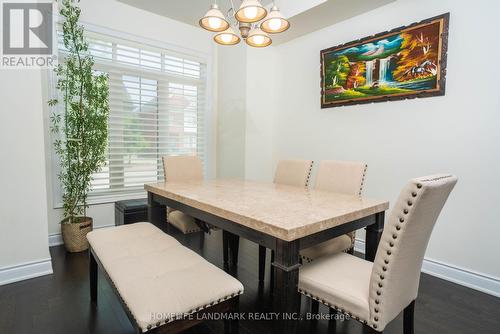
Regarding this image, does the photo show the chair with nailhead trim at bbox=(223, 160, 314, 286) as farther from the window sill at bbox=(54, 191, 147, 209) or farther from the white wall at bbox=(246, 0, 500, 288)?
the window sill at bbox=(54, 191, 147, 209)

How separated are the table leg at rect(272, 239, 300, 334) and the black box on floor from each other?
218 centimetres

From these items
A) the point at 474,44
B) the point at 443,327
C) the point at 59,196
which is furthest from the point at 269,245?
the point at 59,196

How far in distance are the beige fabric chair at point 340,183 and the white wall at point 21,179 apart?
7.10 feet

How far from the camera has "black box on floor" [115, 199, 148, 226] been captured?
2846 millimetres

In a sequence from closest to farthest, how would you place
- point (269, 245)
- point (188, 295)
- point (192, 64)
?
point (188, 295), point (269, 245), point (192, 64)

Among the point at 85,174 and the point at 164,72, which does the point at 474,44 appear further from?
the point at 85,174

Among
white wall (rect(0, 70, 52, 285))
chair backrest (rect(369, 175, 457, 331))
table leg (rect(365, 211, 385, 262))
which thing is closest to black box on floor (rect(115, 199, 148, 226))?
white wall (rect(0, 70, 52, 285))

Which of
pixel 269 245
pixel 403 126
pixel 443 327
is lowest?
pixel 443 327

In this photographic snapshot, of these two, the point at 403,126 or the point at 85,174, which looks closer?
the point at 403,126

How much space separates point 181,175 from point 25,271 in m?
1.45

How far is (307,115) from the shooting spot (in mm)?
3363

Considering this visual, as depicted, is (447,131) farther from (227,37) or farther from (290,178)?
(227,37)

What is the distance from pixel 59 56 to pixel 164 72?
3.78 ft

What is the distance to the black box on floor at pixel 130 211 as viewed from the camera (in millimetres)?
2846
